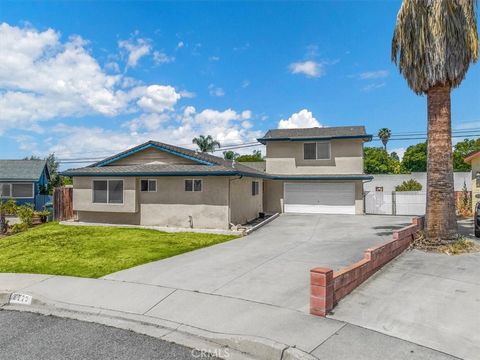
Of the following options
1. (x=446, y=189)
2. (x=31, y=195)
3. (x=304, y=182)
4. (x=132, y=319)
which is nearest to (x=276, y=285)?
(x=132, y=319)

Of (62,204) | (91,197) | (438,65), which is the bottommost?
(62,204)

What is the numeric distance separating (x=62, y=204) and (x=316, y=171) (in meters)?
16.1

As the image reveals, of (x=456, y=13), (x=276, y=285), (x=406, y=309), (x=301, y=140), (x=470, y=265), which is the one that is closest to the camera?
(x=406, y=309)

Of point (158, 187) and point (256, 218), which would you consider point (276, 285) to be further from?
point (256, 218)

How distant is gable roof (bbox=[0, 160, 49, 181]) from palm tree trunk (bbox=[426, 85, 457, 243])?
101ft

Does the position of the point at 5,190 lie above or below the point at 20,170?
below

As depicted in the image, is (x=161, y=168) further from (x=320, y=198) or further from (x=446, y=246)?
(x=446, y=246)

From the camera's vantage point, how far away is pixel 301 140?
76.3ft

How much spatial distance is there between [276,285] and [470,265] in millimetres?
5750

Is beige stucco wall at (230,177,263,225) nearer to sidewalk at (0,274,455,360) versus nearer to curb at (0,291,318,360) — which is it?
sidewalk at (0,274,455,360)

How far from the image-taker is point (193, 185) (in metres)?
16.8

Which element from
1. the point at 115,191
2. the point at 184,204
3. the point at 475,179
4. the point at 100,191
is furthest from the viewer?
the point at 475,179

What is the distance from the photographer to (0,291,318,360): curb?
16.1ft

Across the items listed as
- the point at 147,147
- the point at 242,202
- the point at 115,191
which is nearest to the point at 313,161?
the point at 242,202
